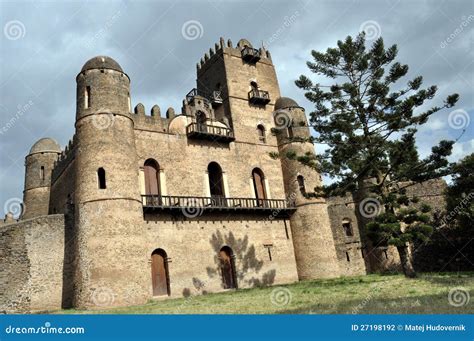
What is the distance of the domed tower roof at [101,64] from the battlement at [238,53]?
9.13 m

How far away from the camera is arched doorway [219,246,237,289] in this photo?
22.4m

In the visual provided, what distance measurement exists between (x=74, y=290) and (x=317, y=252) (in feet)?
45.6

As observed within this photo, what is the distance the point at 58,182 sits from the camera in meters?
26.3

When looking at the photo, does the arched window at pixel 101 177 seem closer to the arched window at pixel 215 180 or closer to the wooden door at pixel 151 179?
the wooden door at pixel 151 179

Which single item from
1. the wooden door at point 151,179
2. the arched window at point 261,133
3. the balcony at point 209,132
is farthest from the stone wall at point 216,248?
the arched window at point 261,133

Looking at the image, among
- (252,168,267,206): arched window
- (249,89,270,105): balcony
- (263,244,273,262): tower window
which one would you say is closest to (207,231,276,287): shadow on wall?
(263,244,273,262): tower window

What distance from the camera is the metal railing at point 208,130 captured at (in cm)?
2351

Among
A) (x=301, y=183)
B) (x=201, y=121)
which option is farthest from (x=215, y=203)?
(x=301, y=183)

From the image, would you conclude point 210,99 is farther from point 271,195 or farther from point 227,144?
point 271,195

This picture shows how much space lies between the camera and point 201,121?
25156 mm

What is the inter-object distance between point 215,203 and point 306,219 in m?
6.30

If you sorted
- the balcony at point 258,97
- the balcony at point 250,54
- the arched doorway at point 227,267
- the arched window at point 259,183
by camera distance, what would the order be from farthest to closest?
the balcony at point 250,54, the balcony at point 258,97, the arched window at point 259,183, the arched doorway at point 227,267

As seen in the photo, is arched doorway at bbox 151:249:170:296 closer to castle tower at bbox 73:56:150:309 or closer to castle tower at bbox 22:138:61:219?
castle tower at bbox 73:56:150:309

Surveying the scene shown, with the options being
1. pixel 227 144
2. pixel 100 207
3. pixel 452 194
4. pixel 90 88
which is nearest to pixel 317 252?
pixel 227 144
